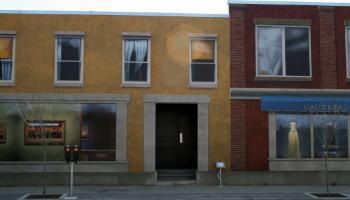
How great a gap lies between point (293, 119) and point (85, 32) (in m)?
8.32

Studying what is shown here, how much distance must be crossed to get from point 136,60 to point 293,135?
6461 millimetres

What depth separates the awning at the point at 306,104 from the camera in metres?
19.5

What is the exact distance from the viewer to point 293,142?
65.0 ft

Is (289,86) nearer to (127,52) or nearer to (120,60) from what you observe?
(127,52)

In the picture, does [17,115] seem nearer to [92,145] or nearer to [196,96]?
[92,145]

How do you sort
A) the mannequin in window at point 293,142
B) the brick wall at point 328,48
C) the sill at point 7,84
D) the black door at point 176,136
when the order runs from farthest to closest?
the black door at point 176,136
the brick wall at point 328,48
the mannequin in window at point 293,142
the sill at point 7,84

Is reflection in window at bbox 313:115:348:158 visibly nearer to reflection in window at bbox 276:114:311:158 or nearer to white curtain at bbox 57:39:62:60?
reflection in window at bbox 276:114:311:158

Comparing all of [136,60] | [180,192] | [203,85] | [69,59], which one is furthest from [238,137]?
[69,59]

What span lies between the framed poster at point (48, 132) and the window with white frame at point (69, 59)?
5.24 feet

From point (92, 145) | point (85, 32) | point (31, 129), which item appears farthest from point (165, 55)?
point (31, 129)

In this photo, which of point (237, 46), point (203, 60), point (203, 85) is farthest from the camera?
point (203, 60)

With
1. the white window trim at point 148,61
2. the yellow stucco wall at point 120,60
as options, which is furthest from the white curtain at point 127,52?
the yellow stucco wall at point 120,60

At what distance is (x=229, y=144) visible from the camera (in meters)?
19.5

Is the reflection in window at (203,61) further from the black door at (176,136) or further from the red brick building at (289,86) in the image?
the black door at (176,136)
